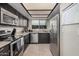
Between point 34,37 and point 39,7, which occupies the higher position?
point 39,7

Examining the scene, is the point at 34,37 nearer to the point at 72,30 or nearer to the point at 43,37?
the point at 43,37

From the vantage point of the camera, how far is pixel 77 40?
146 centimetres

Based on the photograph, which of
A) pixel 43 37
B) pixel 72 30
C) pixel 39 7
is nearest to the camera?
pixel 72 30

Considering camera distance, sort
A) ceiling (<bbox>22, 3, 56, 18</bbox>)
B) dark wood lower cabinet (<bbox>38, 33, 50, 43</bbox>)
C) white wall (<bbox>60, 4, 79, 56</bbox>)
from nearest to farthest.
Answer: white wall (<bbox>60, 4, 79, 56</bbox>), ceiling (<bbox>22, 3, 56, 18</bbox>), dark wood lower cabinet (<bbox>38, 33, 50, 43</bbox>)

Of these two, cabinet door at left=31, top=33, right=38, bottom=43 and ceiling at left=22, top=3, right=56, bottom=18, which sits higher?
ceiling at left=22, top=3, right=56, bottom=18

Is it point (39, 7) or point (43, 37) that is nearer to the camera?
point (39, 7)

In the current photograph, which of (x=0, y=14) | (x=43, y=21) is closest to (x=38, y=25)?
(x=43, y=21)

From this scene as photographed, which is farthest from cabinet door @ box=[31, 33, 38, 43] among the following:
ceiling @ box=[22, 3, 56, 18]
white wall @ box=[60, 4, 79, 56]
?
white wall @ box=[60, 4, 79, 56]

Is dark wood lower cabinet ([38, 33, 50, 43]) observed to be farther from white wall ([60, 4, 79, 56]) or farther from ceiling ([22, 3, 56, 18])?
white wall ([60, 4, 79, 56])

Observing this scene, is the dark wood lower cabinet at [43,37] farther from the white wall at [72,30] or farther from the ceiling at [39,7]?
the white wall at [72,30]

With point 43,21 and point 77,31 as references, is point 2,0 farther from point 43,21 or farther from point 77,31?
point 43,21

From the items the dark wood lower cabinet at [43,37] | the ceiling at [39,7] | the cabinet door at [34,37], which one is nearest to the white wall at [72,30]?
the ceiling at [39,7]

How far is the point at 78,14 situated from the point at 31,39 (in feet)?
16.6

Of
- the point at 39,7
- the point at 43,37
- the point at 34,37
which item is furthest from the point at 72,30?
the point at 34,37
